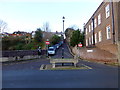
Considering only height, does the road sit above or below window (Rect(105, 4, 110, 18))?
below

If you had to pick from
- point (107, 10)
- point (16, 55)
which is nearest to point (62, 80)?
point (16, 55)

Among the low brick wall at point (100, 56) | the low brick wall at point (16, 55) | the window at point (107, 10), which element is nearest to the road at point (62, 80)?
the low brick wall at point (100, 56)

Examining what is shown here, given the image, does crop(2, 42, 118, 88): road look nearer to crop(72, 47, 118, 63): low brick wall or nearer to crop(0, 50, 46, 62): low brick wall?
crop(72, 47, 118, 63): low brick wall

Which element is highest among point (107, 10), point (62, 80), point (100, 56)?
point (107, 10)

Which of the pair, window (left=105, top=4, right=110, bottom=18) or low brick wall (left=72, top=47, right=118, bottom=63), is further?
window (left=105, top=4, right=110, bottom=18)

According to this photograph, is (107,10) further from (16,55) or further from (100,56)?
(16,55)

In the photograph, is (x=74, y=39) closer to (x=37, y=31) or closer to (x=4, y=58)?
(x=37, y=31)

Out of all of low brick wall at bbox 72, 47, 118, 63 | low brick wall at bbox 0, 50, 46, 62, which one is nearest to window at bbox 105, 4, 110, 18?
low brick wall at bbox 72, 47, 118, 63

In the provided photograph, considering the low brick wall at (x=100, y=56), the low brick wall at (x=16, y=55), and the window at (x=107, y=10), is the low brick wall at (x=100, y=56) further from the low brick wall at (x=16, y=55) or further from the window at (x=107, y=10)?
the low brick wall at (x=16, y=55)

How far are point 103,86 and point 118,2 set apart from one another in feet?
42.9

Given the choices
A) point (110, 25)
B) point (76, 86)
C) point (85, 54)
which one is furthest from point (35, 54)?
point (76, 86)

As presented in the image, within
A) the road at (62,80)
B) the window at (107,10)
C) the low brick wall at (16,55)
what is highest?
the window at (107,10)

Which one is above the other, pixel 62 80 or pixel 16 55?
pixel 16 55

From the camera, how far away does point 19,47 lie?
126 ft
